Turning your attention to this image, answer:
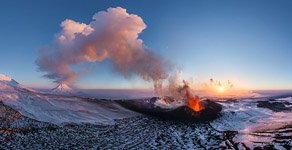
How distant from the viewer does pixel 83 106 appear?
66.0 metres

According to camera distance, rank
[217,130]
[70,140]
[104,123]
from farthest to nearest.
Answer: [104,123] < [217,130] < [70,140]

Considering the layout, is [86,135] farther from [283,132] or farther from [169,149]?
[283,132]

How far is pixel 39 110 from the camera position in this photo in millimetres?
51906

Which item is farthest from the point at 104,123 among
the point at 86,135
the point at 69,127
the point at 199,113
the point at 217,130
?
the point at 199,113

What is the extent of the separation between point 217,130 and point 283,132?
9.85m

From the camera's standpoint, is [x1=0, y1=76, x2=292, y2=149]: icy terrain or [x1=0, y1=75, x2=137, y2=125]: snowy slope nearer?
[x1=0, y1=76, x2=292, y2=149]: icy terrain

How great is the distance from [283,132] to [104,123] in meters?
30.0

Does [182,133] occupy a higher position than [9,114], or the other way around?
[9,114]

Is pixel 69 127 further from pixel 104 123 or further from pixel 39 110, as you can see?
pixel 39 110

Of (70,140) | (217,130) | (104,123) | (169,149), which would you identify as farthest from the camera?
(104,123)

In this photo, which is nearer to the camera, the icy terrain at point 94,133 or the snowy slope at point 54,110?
the icy terrain at point 94,133

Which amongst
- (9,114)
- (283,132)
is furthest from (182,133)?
(9,114)

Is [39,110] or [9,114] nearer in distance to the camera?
[9,114]

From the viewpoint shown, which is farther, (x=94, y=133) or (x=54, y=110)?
(x=54, y=110)
